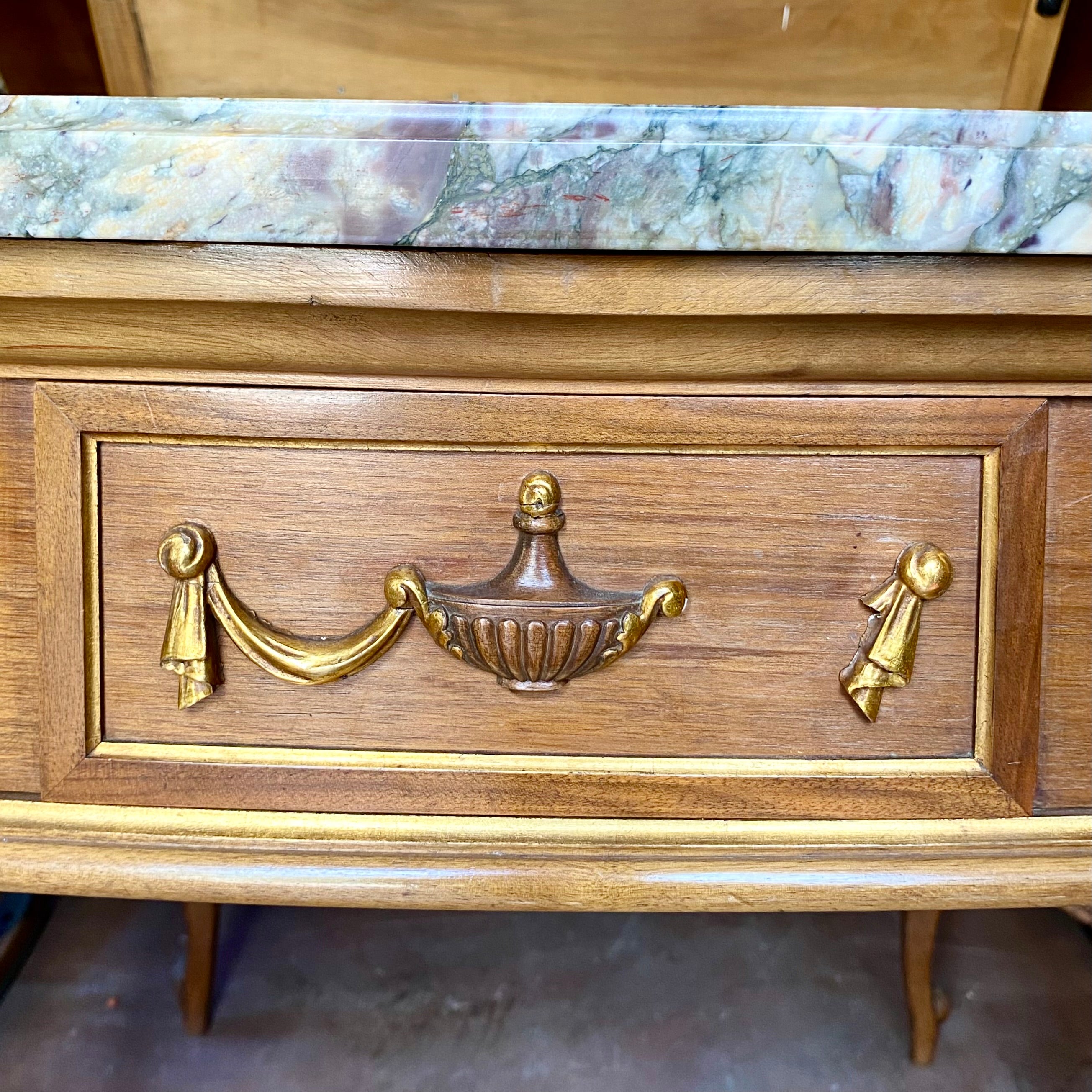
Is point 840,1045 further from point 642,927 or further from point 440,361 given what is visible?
point 440,361

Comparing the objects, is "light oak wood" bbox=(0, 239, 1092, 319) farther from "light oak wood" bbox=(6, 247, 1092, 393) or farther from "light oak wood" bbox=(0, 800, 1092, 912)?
"light oak wood" bbox=(0, 800, 1092, 912)

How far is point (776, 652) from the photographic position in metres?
0.32

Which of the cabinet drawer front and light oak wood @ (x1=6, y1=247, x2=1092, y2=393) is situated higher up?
light oak wood @ (x1=6, y1=247, x2=1092, y2=393)

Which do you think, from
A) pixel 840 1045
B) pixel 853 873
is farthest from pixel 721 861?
pixel 840 1045

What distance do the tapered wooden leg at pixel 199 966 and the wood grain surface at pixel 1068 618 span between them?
55cm

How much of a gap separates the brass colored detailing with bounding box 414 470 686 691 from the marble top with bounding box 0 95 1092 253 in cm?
10

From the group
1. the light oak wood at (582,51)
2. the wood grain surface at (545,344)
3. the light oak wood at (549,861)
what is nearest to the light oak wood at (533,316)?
the wood grain surface at (545,344)

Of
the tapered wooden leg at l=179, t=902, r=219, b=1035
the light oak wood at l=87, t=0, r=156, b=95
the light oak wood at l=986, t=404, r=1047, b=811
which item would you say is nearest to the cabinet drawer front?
the light oak wood at l=986, t=404, r=1047, b=811

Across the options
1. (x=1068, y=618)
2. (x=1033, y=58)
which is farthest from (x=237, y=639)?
(x=1033, y=58)

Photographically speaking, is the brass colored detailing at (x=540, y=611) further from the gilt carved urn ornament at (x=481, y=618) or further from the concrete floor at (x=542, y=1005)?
the concrete floor at (x=542, y=1005)

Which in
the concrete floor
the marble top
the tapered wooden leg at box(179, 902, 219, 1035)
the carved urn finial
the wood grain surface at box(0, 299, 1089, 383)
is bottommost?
the concrete floor

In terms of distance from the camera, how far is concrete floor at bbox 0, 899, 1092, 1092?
575mm

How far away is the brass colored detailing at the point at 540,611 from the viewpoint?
0.30 meters

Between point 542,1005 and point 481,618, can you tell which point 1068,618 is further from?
point 542,1005
